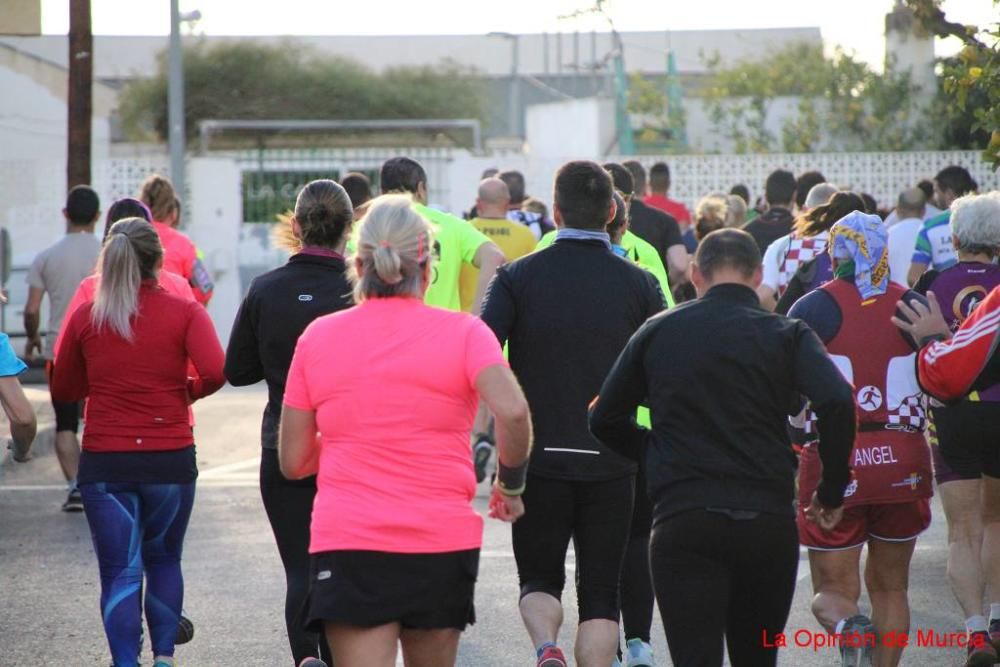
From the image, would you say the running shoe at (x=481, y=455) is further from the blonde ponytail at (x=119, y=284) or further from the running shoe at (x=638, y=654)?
the blonde ponytail at (x=119, y=284)

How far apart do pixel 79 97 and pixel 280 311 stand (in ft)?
40.4

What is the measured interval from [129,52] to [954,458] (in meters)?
52.8

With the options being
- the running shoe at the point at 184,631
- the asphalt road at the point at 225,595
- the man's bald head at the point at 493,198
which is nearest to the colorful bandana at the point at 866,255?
the asphalt road at the point at 225,595

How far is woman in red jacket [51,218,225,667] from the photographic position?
6430 mm

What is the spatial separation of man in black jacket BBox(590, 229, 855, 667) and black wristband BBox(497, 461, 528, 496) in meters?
0.41

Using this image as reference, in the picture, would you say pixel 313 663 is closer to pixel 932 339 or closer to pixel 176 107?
pixel 932 339

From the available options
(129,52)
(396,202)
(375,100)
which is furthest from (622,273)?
(129,52)

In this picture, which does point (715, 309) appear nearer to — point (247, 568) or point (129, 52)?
point (247, 568)

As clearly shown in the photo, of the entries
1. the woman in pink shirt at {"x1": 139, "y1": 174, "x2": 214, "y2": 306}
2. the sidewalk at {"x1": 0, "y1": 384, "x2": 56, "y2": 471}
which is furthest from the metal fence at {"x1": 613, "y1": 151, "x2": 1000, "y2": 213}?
the woman in pink shirt at {"x1": 139, "y1": 174, "x2": 214, "y2": 306}

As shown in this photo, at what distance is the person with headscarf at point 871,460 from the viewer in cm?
613

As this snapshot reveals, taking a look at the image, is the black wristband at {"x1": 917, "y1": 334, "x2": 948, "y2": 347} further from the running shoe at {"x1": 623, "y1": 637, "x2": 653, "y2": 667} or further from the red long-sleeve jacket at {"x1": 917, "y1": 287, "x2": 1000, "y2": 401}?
the running shoe at {"x1": 623, "y1": 637, "x2": 653, "y2": 667}

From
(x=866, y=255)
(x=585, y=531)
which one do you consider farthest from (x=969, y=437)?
(x=585, y=531)

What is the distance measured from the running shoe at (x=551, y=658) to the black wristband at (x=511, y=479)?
3.50ft

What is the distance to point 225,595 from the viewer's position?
27.9 ft
